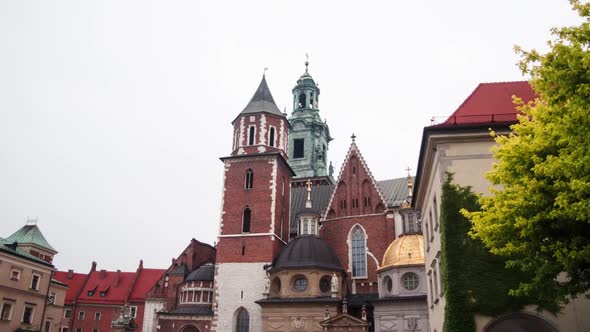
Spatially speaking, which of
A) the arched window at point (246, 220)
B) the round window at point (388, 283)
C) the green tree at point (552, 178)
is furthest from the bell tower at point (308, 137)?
the green tree at point (552, 178)

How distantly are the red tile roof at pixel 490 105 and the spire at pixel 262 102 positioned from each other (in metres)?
25.5

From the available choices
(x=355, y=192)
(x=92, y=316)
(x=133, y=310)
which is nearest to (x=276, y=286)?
(x=355, y=192)

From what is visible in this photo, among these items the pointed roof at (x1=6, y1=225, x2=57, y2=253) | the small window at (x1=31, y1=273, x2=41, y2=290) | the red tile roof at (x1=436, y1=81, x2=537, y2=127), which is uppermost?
the pointed roof at (x1=6, y1=225, x2=57, y2=253)

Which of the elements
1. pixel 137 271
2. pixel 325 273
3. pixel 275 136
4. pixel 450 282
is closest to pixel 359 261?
pixel 325 273

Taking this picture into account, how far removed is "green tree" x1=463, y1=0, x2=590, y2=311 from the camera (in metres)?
10.7

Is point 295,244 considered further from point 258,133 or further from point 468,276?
point 468,276

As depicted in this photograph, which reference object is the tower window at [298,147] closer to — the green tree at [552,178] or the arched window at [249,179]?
the arched window at [249,179]

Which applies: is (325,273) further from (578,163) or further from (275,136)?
(578,163)

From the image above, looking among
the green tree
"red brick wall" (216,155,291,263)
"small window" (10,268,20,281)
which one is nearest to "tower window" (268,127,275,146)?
"red brick wall" (216,155,291,263)

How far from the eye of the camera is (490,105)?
2009 cm

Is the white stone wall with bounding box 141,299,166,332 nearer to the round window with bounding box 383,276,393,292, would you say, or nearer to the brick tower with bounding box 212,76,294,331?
the brick tower with bounding box 212,76,294,331

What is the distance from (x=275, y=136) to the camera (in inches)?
1742

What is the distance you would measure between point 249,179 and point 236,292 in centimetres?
935

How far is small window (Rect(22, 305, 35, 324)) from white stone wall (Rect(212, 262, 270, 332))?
A: 15341 mm
